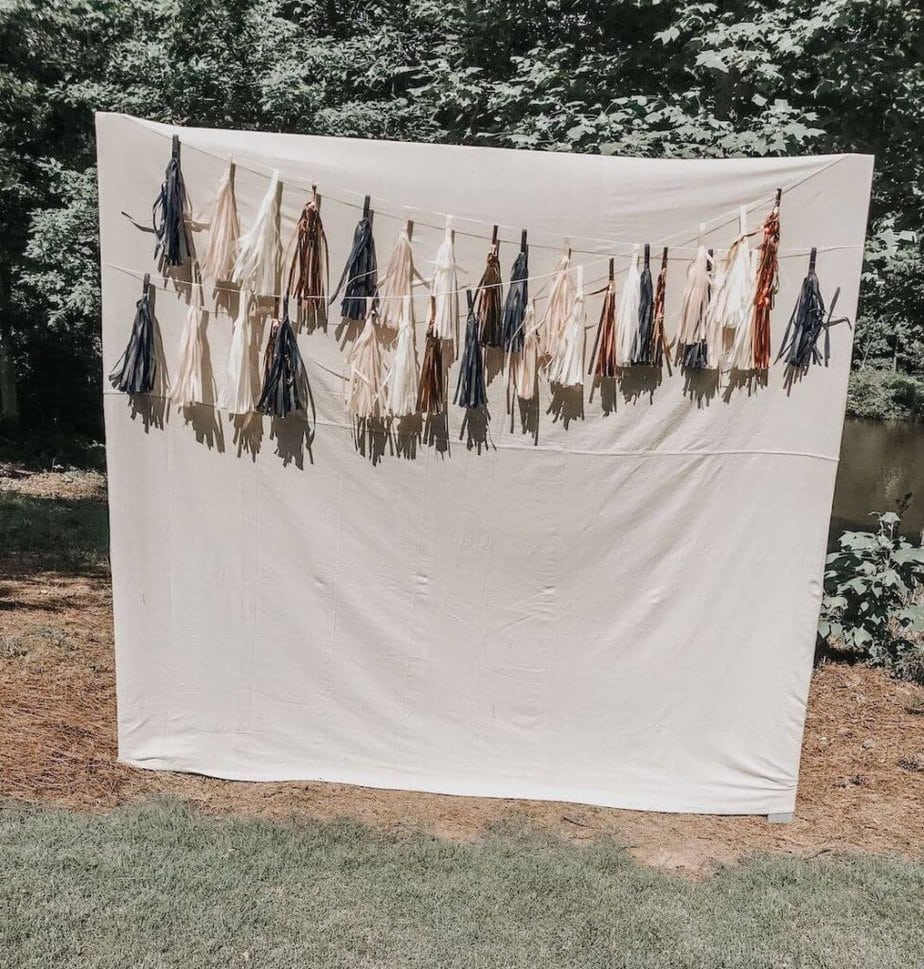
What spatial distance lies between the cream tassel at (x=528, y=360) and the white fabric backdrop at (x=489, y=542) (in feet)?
0.38

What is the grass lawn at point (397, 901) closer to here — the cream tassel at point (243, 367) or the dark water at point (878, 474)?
the cream tassel at point (243, 367)

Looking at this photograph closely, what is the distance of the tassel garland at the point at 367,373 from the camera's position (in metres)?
3.44

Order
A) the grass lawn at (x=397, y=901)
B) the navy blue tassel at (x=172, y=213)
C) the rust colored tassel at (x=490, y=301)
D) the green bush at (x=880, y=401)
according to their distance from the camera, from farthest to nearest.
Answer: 1. the green bush at (x=880, y=401)
2. the rust colored tassel at (x=490, y=301)
3. the navy blue tassel at (x=172, y=213)
4. the grass lawn at (x=397, y=901)

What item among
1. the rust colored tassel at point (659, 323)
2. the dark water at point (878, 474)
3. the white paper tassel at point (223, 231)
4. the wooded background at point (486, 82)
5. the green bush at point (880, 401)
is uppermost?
the wooded background at point (486, 82)

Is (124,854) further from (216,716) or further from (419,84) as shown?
(419,84)

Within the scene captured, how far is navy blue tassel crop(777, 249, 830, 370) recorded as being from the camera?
3.38 m

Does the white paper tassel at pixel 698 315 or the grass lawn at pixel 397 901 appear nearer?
the grass lawn at pixel 397 901

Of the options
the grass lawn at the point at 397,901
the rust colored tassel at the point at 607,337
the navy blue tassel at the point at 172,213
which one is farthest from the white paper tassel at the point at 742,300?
the navy blue tassel at the point at 172,213

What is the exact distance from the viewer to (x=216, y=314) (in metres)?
3.48

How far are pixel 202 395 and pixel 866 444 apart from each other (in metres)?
22.0

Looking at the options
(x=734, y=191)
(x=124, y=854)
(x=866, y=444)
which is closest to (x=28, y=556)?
(x=124, y=854)

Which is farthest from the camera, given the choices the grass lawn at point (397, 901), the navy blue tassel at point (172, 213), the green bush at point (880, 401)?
the green bush at point (880, 401)

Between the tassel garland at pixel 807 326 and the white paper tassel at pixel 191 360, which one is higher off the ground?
the tassel garland at pixel 807 326

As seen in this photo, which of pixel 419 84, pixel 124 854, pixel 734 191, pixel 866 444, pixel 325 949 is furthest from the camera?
pixel 866 444
